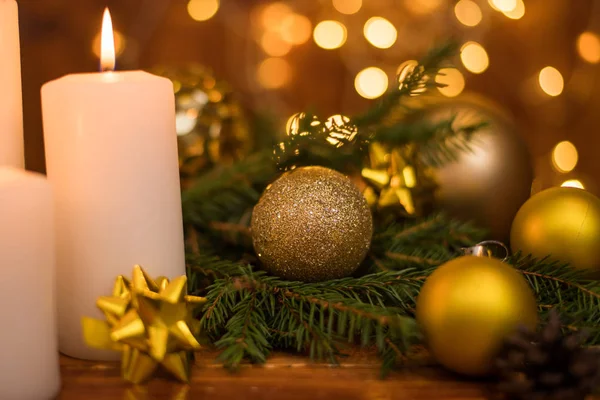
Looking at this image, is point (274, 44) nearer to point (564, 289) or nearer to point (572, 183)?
point (572, 183)

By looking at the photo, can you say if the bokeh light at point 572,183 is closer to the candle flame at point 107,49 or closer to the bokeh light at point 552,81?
the bokeh light at point 552,81

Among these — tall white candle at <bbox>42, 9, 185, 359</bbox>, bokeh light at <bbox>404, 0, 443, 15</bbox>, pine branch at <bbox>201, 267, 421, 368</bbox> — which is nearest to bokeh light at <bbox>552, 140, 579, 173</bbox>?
bokeh light at <bbox>404, 0, 443, 15</bbox>

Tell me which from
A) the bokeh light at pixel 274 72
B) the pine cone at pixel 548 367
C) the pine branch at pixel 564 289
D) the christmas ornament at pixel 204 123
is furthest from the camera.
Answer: the bokeh light at pixel 274 72

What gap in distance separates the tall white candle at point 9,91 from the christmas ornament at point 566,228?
406mm

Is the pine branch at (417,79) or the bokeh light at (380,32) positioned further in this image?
the bokeh light at (380,32)

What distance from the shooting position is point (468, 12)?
36.6 inches

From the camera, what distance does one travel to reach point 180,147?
2.51 ft

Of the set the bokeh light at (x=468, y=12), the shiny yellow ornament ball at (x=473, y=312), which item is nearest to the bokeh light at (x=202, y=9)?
the bokeh light at (x=468, y=12)

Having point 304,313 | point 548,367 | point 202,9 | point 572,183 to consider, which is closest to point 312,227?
point 304,313

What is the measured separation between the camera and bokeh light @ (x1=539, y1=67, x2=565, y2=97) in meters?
0.90

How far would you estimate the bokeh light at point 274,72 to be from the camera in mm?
1000

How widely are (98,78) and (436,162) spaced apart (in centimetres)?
33

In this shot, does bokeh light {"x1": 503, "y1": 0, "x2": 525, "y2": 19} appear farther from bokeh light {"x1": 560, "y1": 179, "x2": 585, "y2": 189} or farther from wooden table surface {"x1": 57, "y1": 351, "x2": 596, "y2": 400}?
wooden table surface {"x1": 57, "y1": 351, "x2": 596, "y2": 400}

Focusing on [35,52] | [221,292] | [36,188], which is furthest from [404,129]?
[35,52]
